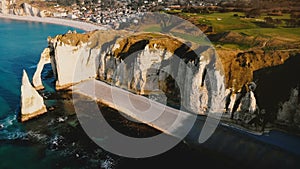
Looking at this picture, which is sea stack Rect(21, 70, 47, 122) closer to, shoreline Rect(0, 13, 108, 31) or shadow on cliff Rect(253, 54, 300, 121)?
shadow on cliff Rect(253, 54, 300, 121)

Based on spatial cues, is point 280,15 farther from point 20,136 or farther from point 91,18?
point 91,18

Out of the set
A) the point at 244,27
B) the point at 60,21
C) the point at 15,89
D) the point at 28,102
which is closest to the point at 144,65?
the point at 28,102

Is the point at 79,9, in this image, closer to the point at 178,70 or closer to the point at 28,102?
the point at 28,102

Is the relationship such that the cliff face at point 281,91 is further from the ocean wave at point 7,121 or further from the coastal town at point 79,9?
the coastal town at point 79,9

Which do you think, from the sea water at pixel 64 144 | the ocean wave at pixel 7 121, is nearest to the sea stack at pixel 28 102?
the sea water at pixel 64 144

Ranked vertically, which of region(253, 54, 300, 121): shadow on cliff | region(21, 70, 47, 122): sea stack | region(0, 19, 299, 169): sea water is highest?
region(253, 54, 300, 121): shadow on cliff

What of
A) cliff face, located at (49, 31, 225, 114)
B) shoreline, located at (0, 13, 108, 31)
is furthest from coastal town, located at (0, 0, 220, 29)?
cliff face, located at (49, 31, 225, 114)

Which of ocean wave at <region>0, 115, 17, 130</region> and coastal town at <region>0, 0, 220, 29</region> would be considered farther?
coastal town at <region>0, 0, 220, 29</region>
